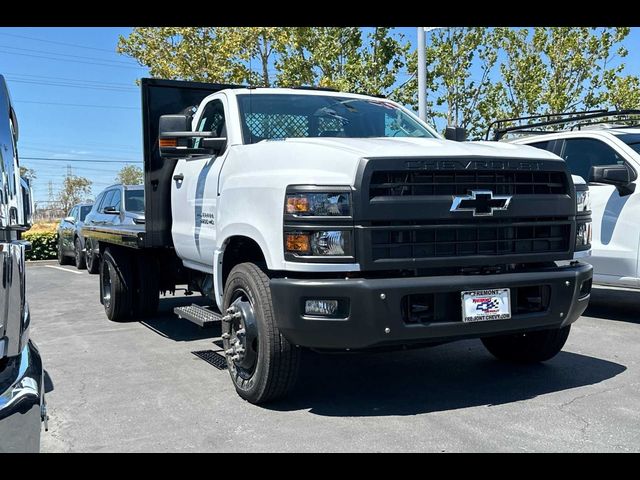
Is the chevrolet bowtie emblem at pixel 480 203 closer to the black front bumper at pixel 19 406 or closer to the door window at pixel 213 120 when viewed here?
the door window at pixel 213 120

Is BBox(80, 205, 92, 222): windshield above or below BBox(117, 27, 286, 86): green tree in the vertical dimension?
below

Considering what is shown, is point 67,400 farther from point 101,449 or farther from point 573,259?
point 573,259

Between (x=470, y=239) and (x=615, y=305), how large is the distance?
5074 millimetres

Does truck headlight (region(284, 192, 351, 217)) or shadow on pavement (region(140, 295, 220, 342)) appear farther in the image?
shadow on pavement (region(140, 295, 220, 342))

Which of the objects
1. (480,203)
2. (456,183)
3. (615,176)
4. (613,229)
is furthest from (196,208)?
(613,229)

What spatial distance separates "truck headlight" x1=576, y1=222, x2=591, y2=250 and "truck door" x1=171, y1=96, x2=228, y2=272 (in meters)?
2.62

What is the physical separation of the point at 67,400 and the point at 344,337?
216 cm

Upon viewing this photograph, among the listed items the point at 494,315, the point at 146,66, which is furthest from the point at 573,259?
the point at 146,66

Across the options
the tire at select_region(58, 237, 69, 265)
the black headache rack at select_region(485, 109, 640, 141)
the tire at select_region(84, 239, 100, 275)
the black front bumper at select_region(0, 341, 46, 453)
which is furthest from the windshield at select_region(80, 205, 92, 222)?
the black front bumper at select_region(0, 341, 46, 453)

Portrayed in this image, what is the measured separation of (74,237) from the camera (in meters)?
17.2

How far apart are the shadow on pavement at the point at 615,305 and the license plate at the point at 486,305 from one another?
12.7ft

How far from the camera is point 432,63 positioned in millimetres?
17188

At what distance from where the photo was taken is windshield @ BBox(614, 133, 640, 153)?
701 cm

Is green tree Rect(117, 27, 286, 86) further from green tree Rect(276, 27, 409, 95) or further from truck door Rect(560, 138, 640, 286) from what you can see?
truck door Rect(560, 138, 640, 286)
